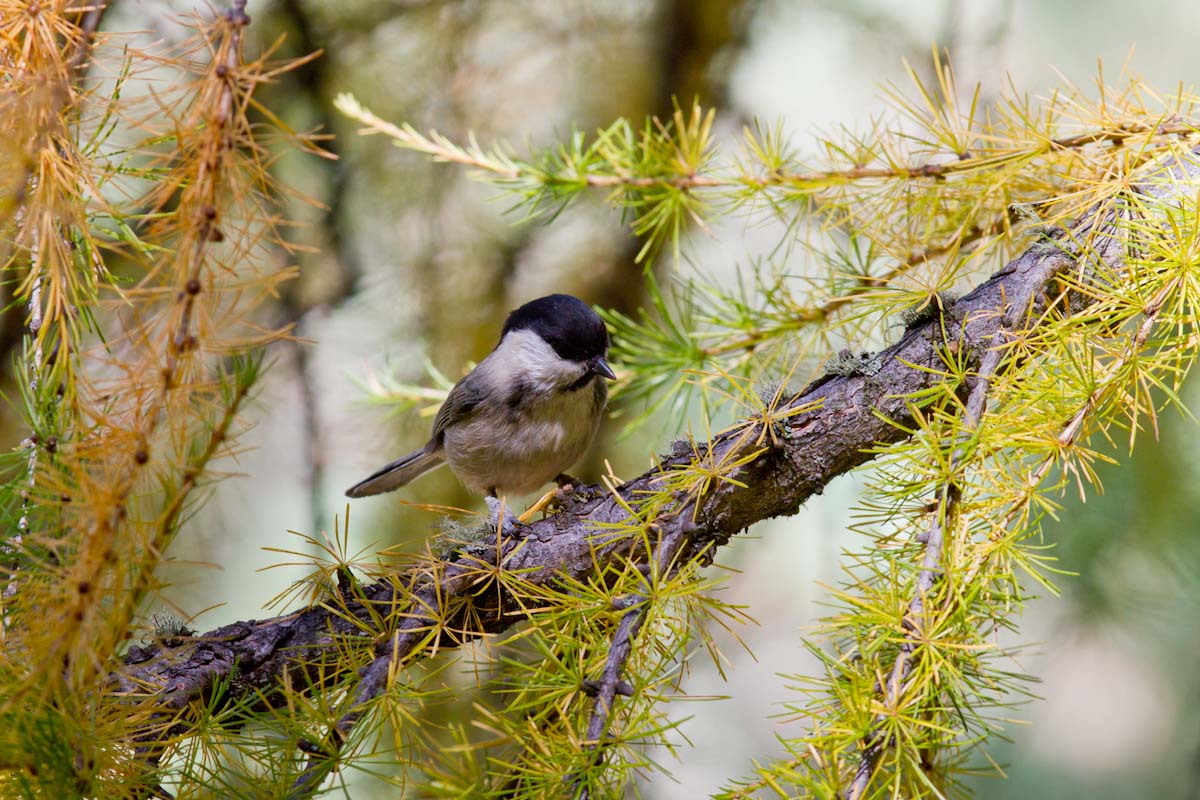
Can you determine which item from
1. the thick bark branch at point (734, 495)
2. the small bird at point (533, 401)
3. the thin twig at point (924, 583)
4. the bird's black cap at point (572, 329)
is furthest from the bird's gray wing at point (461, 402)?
the thin twig at point (924, 583)

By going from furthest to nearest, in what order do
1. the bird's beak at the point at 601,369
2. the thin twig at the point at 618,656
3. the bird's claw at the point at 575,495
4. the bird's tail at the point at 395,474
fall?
1. the bird's tail at the point at 395,474
2. the bird's beak at the point at 601,369
3. the bird's claw at the point at 575,495
4. the thin twig at the point at 618,656

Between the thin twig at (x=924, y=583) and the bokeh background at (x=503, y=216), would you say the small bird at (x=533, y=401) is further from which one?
the thin twig at (x=924, y=583)

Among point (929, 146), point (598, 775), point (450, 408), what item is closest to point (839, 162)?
point (929, 146)

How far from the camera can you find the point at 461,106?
218 centimetres

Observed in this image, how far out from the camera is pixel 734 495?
0.95m

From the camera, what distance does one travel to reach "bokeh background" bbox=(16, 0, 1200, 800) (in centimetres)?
201

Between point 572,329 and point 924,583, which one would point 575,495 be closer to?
point 572,329

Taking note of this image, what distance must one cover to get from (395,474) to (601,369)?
0.58 metres

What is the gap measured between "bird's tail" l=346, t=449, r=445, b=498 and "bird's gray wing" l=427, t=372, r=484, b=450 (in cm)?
18

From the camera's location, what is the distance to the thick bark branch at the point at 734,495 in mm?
929

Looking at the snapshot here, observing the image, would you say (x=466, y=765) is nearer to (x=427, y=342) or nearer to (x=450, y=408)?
(x=450, y=408)

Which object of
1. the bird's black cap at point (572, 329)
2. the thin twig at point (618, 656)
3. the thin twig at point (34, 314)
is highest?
the bird's black cap at point (572, 329)

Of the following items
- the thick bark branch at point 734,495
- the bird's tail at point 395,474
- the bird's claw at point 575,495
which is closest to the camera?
the thick bark branch at point 734,495

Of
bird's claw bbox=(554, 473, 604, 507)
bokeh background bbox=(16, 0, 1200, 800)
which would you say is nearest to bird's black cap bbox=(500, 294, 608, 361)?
bird's claw bbox=(554, 473, 604, 507)
